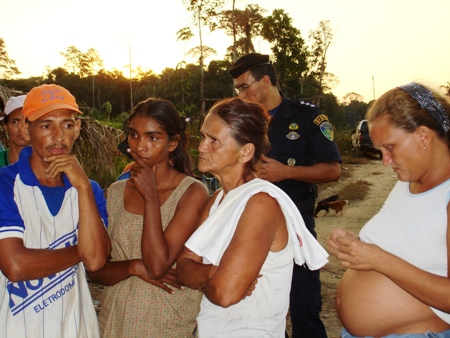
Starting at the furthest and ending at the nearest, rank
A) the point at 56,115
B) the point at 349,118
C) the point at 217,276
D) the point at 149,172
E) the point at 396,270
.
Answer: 1. the point at 349,118
2. the point at 149,172
3. the point at 56,115
4. the point at 396,270
5. the point at 217,276

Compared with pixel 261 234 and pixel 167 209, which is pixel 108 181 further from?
pixel 261 234

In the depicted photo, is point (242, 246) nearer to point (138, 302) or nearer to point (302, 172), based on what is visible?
point (138, 302)

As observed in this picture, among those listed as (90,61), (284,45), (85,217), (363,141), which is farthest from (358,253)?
(90,61)

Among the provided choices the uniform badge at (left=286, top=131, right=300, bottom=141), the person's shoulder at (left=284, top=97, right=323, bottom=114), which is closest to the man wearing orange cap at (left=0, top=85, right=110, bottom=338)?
the uniform badge at (left=286, top=131, right=300, bottom=141)

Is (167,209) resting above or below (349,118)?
above

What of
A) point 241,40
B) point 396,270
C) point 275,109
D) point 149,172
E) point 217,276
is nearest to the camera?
point 217,276

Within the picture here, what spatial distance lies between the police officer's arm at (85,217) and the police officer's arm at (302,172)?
1.40m

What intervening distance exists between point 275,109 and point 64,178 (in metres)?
1.98

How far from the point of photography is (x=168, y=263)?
7.29 ft

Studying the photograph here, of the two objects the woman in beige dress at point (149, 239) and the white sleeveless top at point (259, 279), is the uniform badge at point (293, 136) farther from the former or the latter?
the white sleeveless top at point (259, 279)

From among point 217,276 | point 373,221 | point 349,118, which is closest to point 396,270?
point 373,221

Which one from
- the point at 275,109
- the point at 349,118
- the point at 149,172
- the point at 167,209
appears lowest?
the point at 349,118

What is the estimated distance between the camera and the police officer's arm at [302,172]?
3168 millimetres

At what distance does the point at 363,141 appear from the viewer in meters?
19.9
